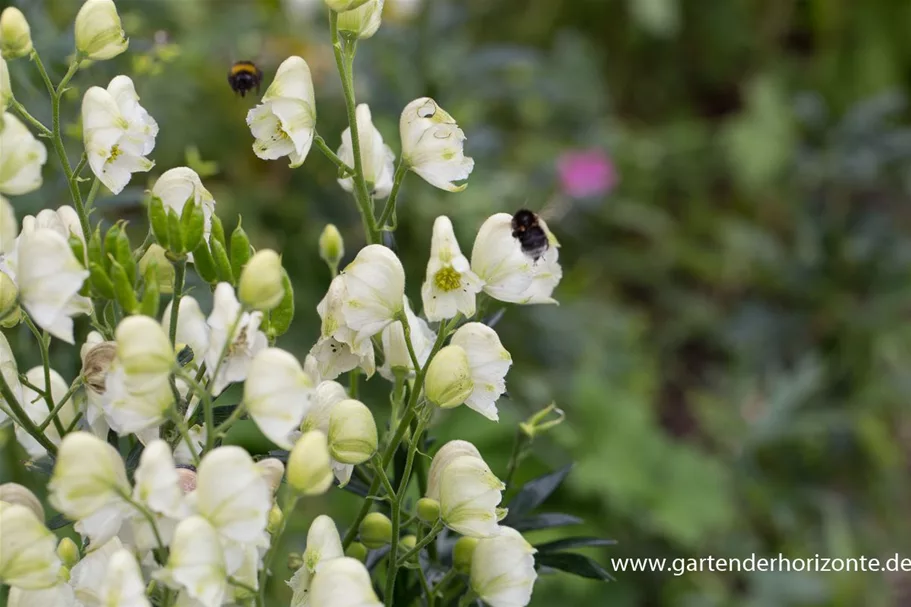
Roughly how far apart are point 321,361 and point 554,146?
163cm

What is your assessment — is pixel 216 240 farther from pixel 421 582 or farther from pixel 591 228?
pixel 591 228

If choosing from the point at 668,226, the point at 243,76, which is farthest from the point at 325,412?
the point at 668,226

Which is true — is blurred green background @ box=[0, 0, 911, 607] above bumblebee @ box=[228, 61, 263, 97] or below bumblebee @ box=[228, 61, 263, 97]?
below

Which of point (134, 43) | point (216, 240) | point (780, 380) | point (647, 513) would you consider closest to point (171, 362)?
point (216, 240)

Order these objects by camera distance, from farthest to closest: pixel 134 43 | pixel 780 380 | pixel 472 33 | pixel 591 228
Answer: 1. pixel 472 33
2. pixel 591 228
3. pixel 780 380
4. pixel 134 43

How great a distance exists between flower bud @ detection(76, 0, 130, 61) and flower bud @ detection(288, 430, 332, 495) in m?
0.22

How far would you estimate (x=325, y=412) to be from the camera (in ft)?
1.40

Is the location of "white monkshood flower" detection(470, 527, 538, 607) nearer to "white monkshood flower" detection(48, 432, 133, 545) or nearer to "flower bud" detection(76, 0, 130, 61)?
"white monkshood flower" detection(48, 432, 133, 545)

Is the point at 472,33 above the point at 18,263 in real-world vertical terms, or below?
below

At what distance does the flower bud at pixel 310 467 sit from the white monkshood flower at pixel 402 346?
0.11 metres

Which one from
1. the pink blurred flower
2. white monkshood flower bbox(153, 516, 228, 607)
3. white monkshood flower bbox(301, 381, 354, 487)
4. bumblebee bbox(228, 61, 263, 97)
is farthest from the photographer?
the pink blurred flower

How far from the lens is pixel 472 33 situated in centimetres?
231

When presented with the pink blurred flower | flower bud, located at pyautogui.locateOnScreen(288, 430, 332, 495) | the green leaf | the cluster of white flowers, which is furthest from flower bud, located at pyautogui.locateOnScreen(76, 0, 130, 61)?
the pink blurred flower

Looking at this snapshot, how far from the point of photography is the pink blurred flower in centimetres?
185
